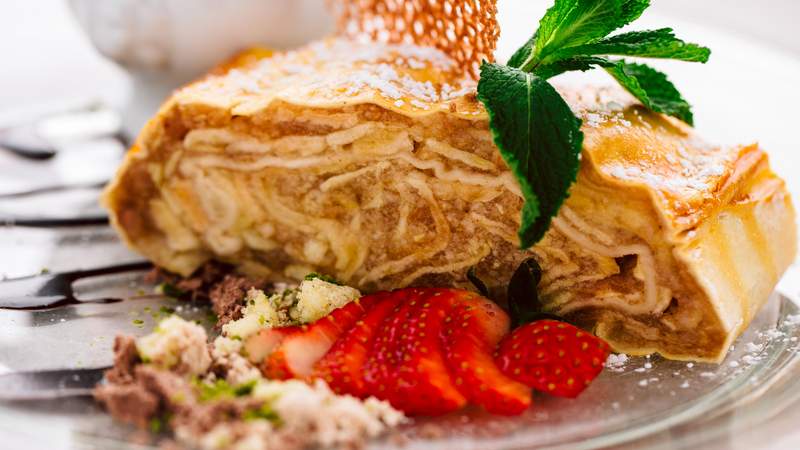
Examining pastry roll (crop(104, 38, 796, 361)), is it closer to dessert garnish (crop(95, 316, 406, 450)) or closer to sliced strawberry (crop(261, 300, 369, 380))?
sliced strawberry (crop(261, 300, 369, 380))

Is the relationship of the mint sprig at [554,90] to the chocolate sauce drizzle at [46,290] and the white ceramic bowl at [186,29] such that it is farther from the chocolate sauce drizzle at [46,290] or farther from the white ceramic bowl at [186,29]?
the white ceramic bowl at [186,29]

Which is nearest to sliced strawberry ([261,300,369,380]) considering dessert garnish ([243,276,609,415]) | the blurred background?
dessert garnish ([243,276,609,415])

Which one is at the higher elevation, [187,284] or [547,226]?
[547,226]

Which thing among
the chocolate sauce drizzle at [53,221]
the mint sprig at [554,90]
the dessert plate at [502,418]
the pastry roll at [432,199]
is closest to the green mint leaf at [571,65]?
the mint sprig at [554,90]

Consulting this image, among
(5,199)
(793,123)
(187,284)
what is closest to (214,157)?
(187,284)

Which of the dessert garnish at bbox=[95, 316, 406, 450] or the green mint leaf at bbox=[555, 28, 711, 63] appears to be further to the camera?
the green mint leaf at bbox=[555, 28, 711, 63]

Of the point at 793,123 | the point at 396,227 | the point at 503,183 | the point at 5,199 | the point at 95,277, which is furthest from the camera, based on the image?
the point at 793,123

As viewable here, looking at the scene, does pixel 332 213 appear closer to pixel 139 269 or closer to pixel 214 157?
pixel 214 157
